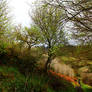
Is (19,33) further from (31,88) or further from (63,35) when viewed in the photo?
(31,88)

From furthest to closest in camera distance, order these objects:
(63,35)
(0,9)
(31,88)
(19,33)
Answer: (19,33) → (63,35) → (0,9) → (31,88)

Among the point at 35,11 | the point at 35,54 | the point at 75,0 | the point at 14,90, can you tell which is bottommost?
the point at 14,90

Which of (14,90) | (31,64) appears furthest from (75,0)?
(31,64)

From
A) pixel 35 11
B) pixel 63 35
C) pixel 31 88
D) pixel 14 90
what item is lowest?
pixel 31 88

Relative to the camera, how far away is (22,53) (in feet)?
33.2

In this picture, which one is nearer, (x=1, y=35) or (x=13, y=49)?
(x=1, y=35)

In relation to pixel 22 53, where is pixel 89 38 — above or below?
above

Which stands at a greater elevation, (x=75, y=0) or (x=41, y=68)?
(x=75, y=0)

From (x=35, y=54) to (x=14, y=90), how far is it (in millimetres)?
5151

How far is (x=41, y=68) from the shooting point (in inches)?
412

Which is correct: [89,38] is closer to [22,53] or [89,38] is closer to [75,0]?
[75,0]

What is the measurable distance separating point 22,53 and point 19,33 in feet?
13.7

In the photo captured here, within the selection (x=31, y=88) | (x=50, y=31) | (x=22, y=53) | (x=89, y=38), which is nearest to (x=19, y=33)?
(x=22, y=53)

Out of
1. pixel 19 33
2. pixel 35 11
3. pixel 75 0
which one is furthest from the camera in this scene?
pixel 19 33
